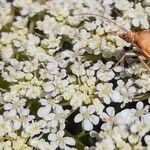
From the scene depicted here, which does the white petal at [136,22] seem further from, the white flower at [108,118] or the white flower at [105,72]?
the white flower at [108,118]

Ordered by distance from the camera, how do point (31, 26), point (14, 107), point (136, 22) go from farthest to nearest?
point (31, 26)
point (136, 22)
point (14, 107)

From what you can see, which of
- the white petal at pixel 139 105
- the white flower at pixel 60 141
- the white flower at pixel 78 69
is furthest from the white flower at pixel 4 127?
the white petal at pixel 139 105

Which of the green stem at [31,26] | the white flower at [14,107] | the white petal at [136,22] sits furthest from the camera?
the green stem at [31,26]

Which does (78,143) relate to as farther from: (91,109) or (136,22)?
(136,22)

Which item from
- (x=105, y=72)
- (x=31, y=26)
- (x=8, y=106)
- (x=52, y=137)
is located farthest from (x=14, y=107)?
(x=31, y=26)

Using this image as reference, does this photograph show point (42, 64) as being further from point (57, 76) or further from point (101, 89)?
point (101, 89)

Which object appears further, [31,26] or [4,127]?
[31,26]
